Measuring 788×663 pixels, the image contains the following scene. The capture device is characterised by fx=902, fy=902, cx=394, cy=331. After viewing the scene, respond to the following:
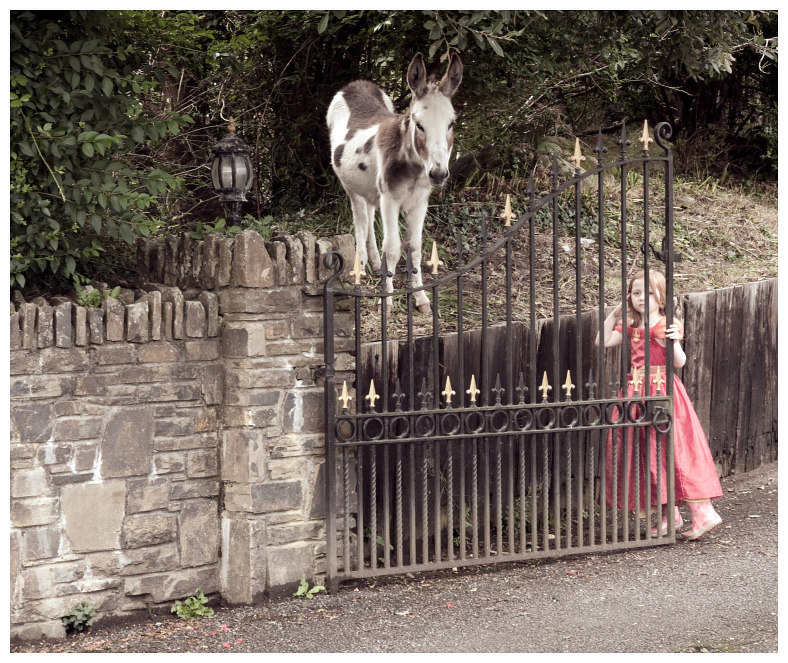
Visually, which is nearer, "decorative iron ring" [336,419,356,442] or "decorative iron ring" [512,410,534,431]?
"decorative iron ring" [336,419,356,442]

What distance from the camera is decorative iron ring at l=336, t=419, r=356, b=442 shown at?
5.09m

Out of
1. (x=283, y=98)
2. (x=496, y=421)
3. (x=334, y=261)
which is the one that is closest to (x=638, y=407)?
(x=496, y=421)

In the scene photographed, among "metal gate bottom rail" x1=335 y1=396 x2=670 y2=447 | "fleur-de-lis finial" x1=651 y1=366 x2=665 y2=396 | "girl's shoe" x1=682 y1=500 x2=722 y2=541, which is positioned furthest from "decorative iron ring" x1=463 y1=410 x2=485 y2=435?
"girl's shoe" x1=682 y1=500 x2=722 y2=541

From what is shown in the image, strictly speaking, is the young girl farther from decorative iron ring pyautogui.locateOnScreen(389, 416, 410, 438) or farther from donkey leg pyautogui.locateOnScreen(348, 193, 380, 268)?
donkey leg pyautogui.locateOnScreen(348, 193, 380, 268)

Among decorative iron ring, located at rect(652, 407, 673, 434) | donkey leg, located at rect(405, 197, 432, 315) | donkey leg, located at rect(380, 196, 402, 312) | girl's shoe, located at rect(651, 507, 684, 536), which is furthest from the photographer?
donkey leg, located at rect(405, 197, 432, 315)

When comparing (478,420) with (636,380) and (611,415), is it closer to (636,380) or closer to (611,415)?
(611,415)

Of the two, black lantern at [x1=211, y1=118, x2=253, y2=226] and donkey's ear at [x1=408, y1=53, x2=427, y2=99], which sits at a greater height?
donkey's ear at [x1=408, y1=53, x2=427, y2=99]

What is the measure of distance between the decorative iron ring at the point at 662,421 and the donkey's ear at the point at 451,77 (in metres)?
2.43

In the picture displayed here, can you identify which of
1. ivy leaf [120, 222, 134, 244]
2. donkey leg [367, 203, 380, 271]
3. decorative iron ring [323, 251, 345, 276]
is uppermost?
donkey leg [367, 203, 380, 271]

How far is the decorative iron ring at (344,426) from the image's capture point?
509 centimetres

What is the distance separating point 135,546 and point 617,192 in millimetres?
7312

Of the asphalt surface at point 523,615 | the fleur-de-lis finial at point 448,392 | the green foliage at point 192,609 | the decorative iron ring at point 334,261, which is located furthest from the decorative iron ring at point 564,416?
the green foliage at point 192,609

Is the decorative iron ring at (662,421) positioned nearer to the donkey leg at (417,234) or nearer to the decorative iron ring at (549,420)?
the decorative iron ring at (549,420)

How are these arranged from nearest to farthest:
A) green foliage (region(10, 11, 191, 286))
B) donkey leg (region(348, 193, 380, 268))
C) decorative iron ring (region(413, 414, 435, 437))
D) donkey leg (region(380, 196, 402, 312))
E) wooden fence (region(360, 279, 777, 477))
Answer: green foliage (region(10, 11, 191, 286)), decorative iron ring (region(413, 414, 435, 437)), donkey leg (region(380, 196, 402, 312)), donkey leg (region(348, 193, 380, 268)), wooden fence (region(360, 279, 777, 477))
